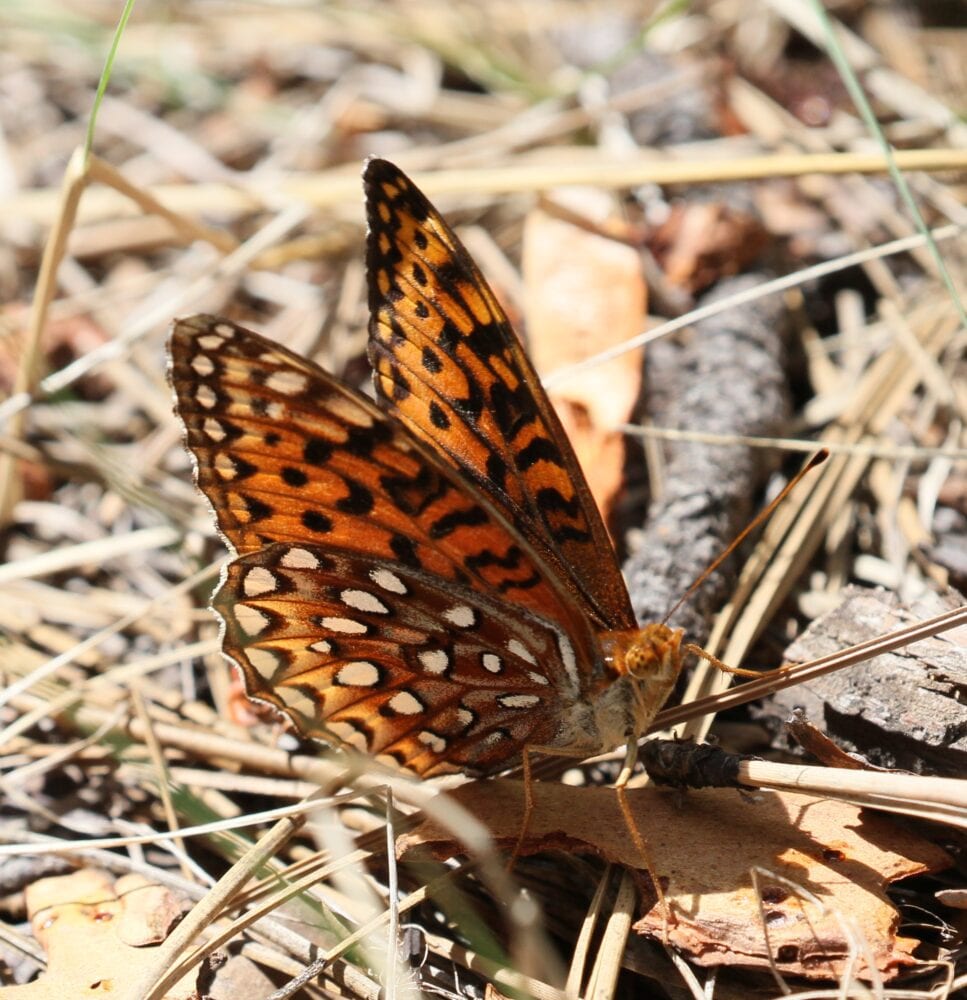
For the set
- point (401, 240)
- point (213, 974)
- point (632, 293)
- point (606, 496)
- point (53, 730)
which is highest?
point (401, 240)

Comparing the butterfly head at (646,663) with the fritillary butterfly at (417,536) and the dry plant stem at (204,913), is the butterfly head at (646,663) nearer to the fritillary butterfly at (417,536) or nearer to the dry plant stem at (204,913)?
the fritillary butterfly at (417,536)

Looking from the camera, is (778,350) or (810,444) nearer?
(810,444)

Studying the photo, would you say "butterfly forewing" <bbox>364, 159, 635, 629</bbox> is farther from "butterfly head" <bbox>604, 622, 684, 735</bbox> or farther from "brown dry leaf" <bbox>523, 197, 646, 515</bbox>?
"brown dry leaf" <bbox>523, 197, 646, 515</bbox>

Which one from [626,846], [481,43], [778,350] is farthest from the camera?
[481,43]

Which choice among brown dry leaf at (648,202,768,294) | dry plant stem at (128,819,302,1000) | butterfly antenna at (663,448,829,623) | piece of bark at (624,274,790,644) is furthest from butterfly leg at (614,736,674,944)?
brown dry leaf at (648,202,768,294)

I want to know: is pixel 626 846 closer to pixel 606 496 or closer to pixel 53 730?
pixel 606 496

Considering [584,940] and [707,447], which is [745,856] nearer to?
[584,940]

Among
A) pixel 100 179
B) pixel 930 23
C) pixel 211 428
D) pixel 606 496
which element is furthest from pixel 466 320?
pixel 930 23
